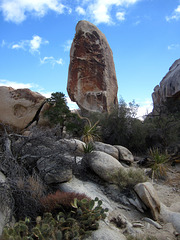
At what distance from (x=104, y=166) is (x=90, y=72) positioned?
14142 millimetres

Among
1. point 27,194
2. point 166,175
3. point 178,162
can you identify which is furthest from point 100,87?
point 27,194

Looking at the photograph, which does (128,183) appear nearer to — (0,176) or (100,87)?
(0,176)

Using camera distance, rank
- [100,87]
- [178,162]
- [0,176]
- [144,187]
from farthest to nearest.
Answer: [100,87]
[178,162]
[144,187]
[0,176]

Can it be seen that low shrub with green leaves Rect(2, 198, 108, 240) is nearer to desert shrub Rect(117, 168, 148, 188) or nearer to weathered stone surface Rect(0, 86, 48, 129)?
desert shrub Rect(117, 168, 148, 188)

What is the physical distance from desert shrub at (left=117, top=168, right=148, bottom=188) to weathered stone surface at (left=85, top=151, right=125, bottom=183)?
0.52 ft

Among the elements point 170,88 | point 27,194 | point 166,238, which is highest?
point 170,88

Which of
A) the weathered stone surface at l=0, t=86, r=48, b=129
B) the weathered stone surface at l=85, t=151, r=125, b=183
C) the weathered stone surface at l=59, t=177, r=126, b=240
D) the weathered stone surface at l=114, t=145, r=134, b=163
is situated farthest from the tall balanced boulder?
the weathered stone surface at l=59, t=177, r=126, b=240

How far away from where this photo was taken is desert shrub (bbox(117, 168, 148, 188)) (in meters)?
6.00

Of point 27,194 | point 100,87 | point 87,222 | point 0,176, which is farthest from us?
point 100,87

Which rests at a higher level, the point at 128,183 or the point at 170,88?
the point at 170,88

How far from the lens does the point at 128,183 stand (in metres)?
6.03

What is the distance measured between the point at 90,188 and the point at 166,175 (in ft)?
12.4

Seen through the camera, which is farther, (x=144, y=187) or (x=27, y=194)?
(x=144, y=187)

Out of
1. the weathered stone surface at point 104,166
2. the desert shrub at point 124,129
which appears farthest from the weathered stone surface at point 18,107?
the weathered stone surface at point 104,166
